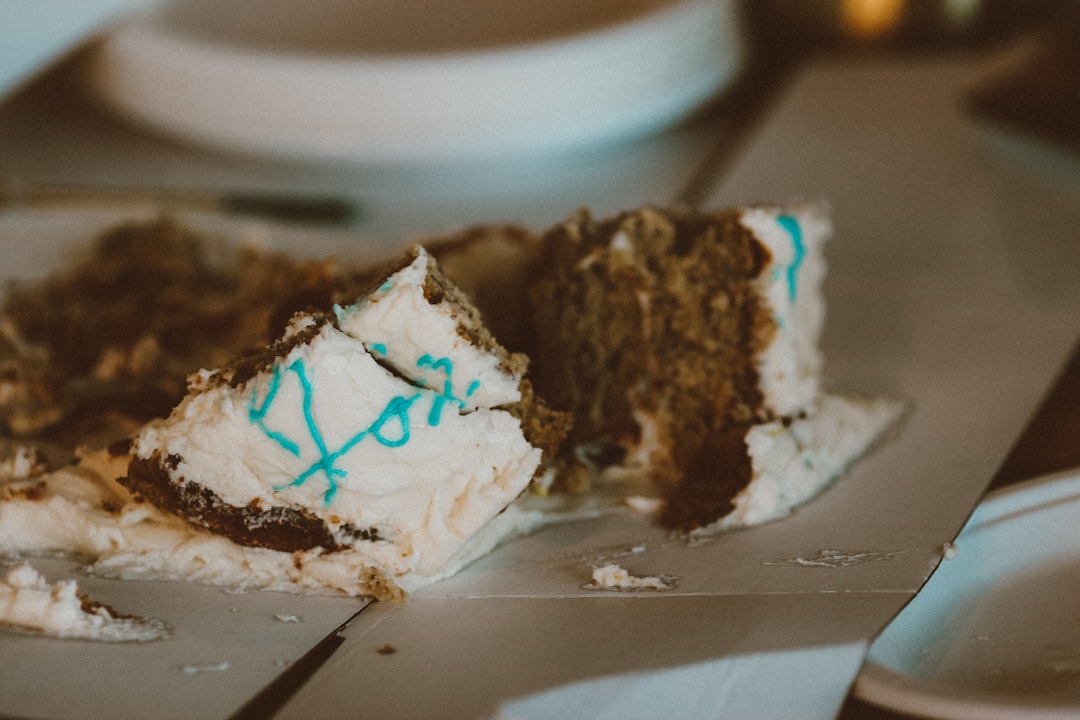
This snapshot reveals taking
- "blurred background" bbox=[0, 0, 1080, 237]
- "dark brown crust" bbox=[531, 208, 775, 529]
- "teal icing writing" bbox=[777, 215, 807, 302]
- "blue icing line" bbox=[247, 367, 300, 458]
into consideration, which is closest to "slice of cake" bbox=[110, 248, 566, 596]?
"blue icing line" bbox=[247, 367, 300, 458]

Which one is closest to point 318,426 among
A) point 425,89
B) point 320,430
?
point 320,430

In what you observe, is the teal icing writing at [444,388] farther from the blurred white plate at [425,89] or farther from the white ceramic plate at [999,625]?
the blurred white plate at [425,89]

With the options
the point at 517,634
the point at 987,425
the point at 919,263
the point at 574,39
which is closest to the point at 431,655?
the point at 517,634

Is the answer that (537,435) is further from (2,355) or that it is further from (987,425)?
(2,355)

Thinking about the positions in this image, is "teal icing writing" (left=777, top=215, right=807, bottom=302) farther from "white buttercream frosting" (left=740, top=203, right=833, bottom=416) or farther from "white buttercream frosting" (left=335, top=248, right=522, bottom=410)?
"white buttercream frosting" (left=335, top=248, right=522, bottom=410)

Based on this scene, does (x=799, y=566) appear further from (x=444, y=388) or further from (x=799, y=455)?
(x=444, y=388)

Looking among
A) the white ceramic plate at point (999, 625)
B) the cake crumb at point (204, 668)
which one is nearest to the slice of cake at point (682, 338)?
the white ceramic plate at point (999, 625)
